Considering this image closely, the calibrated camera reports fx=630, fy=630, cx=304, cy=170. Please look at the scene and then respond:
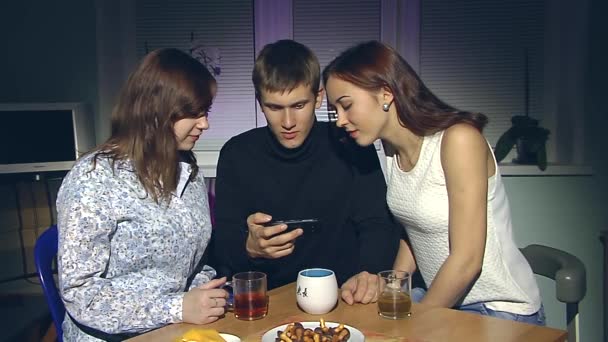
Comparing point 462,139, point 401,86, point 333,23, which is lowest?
point 462,139

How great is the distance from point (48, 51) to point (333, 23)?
143 centimetres

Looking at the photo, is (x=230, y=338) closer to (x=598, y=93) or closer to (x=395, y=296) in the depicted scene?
(x=395, y=296)

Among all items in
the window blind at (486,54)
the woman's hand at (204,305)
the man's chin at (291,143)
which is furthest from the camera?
the window blind at (486,54)

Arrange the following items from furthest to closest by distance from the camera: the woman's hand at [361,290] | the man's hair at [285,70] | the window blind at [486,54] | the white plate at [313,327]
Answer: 1. the window blind at [486,54]
2. the man's hair at [285,70]
3. the woman's hand at [361,290]
4. the white plate at [313,327]

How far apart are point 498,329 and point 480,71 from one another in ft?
6.78

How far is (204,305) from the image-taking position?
133 cm

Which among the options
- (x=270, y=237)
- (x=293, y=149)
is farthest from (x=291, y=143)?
(x=270, y=237)

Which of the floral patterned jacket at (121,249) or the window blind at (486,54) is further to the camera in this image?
the window blind at (486,54)

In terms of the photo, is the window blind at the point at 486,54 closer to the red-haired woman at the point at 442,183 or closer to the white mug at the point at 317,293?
the red-haired woman at the point at 442,183

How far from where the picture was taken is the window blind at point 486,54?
304 centimetres

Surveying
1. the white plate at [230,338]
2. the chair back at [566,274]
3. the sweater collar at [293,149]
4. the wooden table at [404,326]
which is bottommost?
the chair back at [566,274]

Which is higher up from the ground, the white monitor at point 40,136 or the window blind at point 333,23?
the window blind at point 333,23

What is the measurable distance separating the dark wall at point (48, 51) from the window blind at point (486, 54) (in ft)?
5.49

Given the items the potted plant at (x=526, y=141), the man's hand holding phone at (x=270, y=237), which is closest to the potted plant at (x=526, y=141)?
the potted plant at (x=526, y=141)
